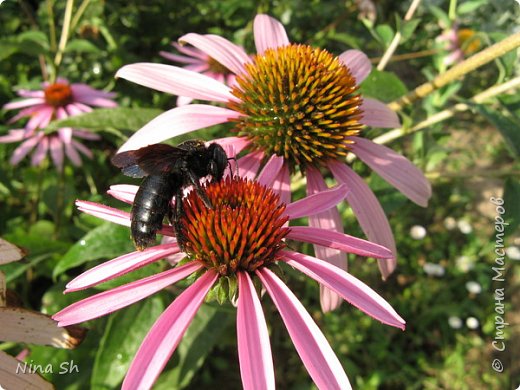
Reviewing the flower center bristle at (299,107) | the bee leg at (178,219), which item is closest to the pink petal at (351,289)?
the bee leg at (178,219)

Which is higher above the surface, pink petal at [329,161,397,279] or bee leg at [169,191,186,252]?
bee leg at [169,191,186,252]

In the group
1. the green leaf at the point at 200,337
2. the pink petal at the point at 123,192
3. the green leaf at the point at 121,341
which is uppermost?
the pink petal at the point at 123,192

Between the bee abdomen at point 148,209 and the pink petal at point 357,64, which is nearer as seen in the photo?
the bee abdomen at point 148,209

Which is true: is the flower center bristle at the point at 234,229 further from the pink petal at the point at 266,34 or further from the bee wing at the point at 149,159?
the pink petal at the point at 266,34

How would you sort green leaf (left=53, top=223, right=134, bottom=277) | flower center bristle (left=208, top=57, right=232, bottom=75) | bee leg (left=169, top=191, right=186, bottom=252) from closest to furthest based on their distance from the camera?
bee leg (left=169, top=191, right=186, bottom=252), green leaf (left=53, top=223, right=134, bottom=277), flower center bristle (left=208, top=57, right=232, bottom=75)

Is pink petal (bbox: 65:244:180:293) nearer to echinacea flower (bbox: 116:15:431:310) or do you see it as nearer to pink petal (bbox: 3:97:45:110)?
echinacea flower (bbox: 116:15:431:310)

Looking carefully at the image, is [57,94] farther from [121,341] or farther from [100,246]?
[121,341]

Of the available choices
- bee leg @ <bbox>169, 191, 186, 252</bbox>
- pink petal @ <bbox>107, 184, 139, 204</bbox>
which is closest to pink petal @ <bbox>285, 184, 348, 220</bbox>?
bee leg @ <bbox>169, 191, 186, 252</bbox>

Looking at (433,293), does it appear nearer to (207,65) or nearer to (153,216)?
(207,65)
